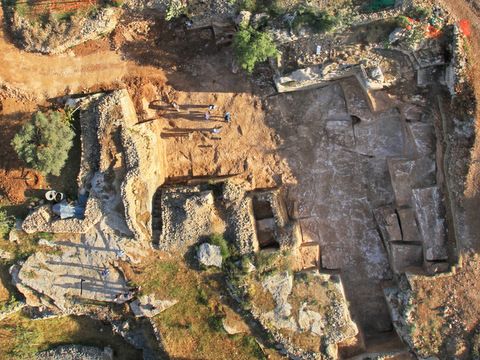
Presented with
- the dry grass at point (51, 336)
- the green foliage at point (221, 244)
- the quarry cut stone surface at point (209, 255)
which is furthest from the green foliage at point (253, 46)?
the dry grass at point (51, 336)

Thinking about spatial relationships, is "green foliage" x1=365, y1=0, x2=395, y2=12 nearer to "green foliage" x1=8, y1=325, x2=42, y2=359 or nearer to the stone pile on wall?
the stone pile on wall

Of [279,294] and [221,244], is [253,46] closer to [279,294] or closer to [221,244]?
[221,244]

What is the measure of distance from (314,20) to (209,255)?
1129 cm

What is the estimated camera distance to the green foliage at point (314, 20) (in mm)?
20609

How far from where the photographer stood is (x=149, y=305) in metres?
22.2

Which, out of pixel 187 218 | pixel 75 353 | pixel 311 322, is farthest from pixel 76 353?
pixel 311 322

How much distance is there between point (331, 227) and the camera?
75.2 ft

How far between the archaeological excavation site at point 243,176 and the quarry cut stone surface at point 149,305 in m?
0.07

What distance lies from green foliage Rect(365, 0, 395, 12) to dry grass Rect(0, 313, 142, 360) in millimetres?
19771

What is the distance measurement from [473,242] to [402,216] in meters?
3.07

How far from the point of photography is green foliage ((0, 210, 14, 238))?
2283 centimetres

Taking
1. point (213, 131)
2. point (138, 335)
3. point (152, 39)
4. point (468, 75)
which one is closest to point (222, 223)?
point (213, 131)

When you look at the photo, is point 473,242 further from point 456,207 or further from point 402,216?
point 402,216

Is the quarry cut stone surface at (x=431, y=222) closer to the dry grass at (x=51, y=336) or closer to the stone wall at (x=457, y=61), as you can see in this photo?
the stone wall at (x=457, y=61)
